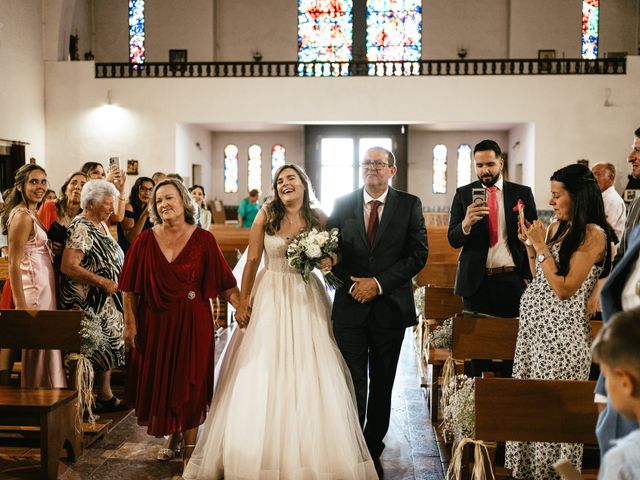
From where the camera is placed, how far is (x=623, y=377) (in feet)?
5.41

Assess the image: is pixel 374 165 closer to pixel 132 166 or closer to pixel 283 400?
pixel 283 400

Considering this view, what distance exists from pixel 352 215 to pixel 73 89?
14748 millimetres

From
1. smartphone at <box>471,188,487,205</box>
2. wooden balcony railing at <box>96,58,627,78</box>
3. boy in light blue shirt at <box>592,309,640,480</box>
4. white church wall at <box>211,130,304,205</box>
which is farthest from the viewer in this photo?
white church wall at <box>211,130,304,205</box>

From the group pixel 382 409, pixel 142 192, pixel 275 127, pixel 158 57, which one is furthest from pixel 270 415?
pixel 158 57

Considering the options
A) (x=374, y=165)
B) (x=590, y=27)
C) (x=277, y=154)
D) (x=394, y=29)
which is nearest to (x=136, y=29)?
(x=277, y=154)

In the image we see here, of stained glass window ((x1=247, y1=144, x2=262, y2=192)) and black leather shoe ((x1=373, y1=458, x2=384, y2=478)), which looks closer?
black leather shoe ((x1=373, y1=458, x2=384, y2=478))

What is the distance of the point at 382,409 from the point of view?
13.1ft

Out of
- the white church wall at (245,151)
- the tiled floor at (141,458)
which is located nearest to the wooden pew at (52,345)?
the tiled floor at (141,458)

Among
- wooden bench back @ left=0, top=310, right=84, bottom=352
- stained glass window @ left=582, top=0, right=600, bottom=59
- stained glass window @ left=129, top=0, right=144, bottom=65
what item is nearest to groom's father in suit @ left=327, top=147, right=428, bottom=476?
wooden bench back @ left=0, top=310, right=84, bottom=352

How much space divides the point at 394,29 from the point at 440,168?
4.22 metres

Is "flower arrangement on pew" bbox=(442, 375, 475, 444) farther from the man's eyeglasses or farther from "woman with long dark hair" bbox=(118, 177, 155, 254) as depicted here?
"woman with long dark hair" bbox=(118, 177, 155, 254)

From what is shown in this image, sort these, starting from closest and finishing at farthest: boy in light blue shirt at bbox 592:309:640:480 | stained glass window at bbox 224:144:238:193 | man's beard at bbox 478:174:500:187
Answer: boy in light blue shirt at bbox 592:309:640:480
man's beard at bbox 478:174:500:187
stained glass window at bbox 224:144:238:193

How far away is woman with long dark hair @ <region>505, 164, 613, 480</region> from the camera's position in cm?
315

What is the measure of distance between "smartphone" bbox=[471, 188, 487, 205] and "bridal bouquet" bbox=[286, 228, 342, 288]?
2.52 ft
